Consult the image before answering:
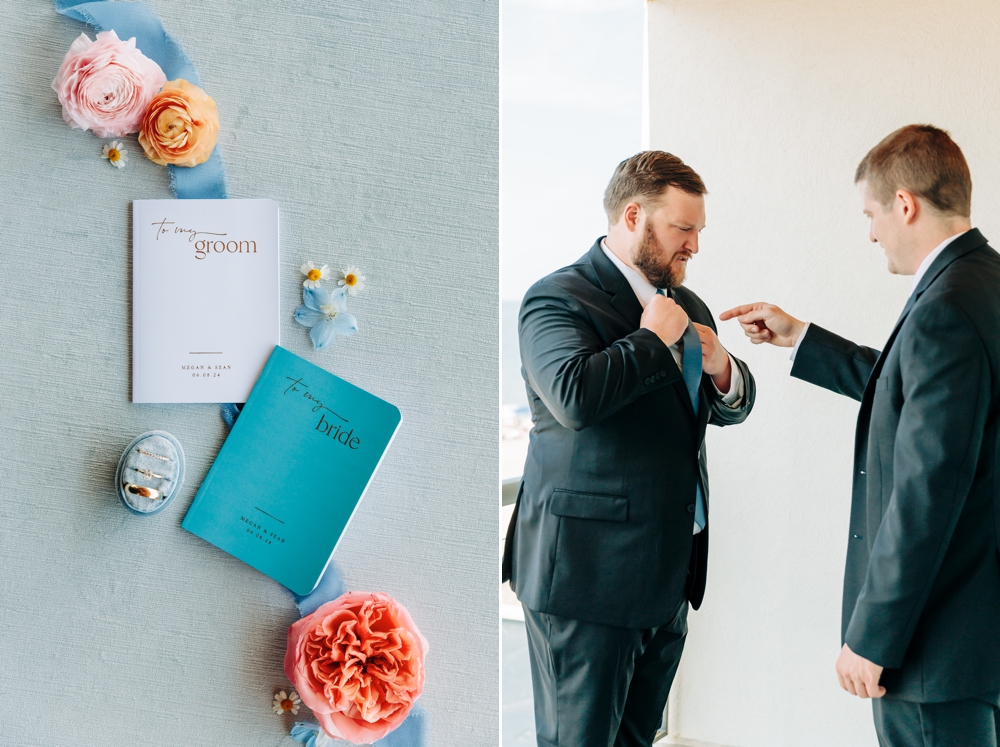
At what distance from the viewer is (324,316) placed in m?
0.70

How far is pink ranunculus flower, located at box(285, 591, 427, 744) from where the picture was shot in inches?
25.6

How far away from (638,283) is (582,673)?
744 millimetres

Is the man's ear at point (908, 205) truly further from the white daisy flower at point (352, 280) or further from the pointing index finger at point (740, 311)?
the white daisy flower at point (352, 280)

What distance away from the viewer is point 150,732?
2.36 feet

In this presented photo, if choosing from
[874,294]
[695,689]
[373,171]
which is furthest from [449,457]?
[695,689]

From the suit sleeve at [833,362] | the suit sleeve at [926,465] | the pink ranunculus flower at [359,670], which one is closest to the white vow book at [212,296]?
the pink ranunculus flower at [359,670]

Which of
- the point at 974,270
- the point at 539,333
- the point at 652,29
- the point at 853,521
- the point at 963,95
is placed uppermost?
the point at 652,29

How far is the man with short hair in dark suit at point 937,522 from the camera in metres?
1.20

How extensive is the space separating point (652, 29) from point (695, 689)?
6.65 feet

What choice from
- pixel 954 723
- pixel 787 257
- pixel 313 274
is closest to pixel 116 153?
pixel 313 274

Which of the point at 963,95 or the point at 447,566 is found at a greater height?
the point at 963,95

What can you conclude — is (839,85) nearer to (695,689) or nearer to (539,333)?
(539,333)

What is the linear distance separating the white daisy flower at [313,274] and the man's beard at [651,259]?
89 cm

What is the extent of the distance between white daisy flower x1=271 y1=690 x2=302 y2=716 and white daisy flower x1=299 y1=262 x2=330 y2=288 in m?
0.40
